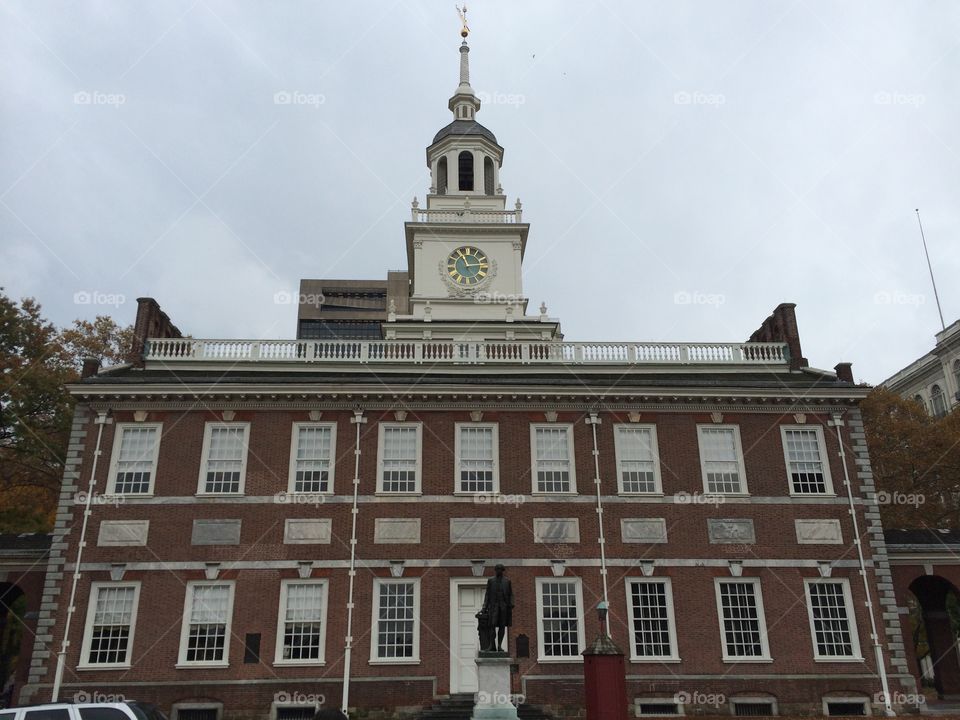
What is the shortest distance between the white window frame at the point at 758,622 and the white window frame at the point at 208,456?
1445cm

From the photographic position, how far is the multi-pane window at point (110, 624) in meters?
22.6

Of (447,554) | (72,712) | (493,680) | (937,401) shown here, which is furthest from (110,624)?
(937,401)

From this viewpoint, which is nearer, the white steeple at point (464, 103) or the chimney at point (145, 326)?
the chimney at point (145, 326)

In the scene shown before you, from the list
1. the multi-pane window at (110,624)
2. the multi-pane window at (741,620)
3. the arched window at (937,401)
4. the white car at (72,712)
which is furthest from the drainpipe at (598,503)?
the arched window at (937,401)

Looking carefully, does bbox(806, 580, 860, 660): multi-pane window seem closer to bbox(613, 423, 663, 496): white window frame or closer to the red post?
bbox(613, 423, 663, 496): white window frame

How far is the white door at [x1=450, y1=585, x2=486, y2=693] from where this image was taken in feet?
74.9

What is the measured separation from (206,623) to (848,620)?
18.6 meters

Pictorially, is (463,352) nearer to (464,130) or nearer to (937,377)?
(464,130)

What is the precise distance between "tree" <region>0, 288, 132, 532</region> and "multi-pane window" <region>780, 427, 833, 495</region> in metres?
28.7

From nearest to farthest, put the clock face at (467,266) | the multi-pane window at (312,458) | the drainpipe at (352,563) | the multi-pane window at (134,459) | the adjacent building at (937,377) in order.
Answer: the drainpipe at (352,563) → the multi-pane window at (134,459) → the multi-pane window at (312,458) → the clock face at (467,266) → the adjacent building at (937,377)

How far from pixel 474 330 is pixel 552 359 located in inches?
344

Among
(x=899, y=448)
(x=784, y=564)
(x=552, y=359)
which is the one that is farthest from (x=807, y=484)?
(x=899, y=448)

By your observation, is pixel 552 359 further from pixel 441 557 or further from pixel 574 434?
pixel 441 557

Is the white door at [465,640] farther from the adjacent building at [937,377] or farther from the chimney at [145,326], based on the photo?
the adjacent building at [937,377]
